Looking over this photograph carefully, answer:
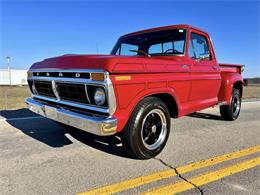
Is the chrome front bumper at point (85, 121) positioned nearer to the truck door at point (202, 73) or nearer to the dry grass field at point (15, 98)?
the truck door at point (202, 73)

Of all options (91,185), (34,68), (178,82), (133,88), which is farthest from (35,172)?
(178,82)

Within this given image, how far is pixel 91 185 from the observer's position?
289 centimetres

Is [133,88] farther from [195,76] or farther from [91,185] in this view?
[195,76]

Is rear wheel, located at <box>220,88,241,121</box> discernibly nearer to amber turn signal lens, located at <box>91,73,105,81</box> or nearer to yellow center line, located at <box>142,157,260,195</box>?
yellow center line, located at <box>142,157,260,195</box>

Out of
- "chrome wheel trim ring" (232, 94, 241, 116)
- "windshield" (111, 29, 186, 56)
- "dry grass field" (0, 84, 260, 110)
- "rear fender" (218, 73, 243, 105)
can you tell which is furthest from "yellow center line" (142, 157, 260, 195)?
"dry grass field" (0, 84, 260, 110)

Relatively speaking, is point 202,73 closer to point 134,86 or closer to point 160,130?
point 160,130

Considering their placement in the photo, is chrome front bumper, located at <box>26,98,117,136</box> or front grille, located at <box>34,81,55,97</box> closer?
chrome front bumper, located at <box>26,98,117,136</box>

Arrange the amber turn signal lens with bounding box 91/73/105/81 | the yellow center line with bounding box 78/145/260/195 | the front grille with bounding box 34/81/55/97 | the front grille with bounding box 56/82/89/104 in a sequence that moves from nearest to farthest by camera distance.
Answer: the yellow center line with bounding box 78/145/260/195 → the amber turn signal lens with bounding box 91/73/105/81 → the front grille with bounding box 56/82/89/104 → the front grille with bounding box 34/81/55/97

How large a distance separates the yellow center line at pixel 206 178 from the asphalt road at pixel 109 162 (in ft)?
0.04

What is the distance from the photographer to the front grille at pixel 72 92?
3420 mm

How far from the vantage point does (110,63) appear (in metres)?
3.12

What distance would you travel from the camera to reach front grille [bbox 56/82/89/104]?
135 inches

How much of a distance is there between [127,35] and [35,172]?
3.49m

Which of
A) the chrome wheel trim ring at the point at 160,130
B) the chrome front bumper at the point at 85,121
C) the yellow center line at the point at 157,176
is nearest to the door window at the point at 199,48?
the chrome wheel trim ring at the point at 160,130
